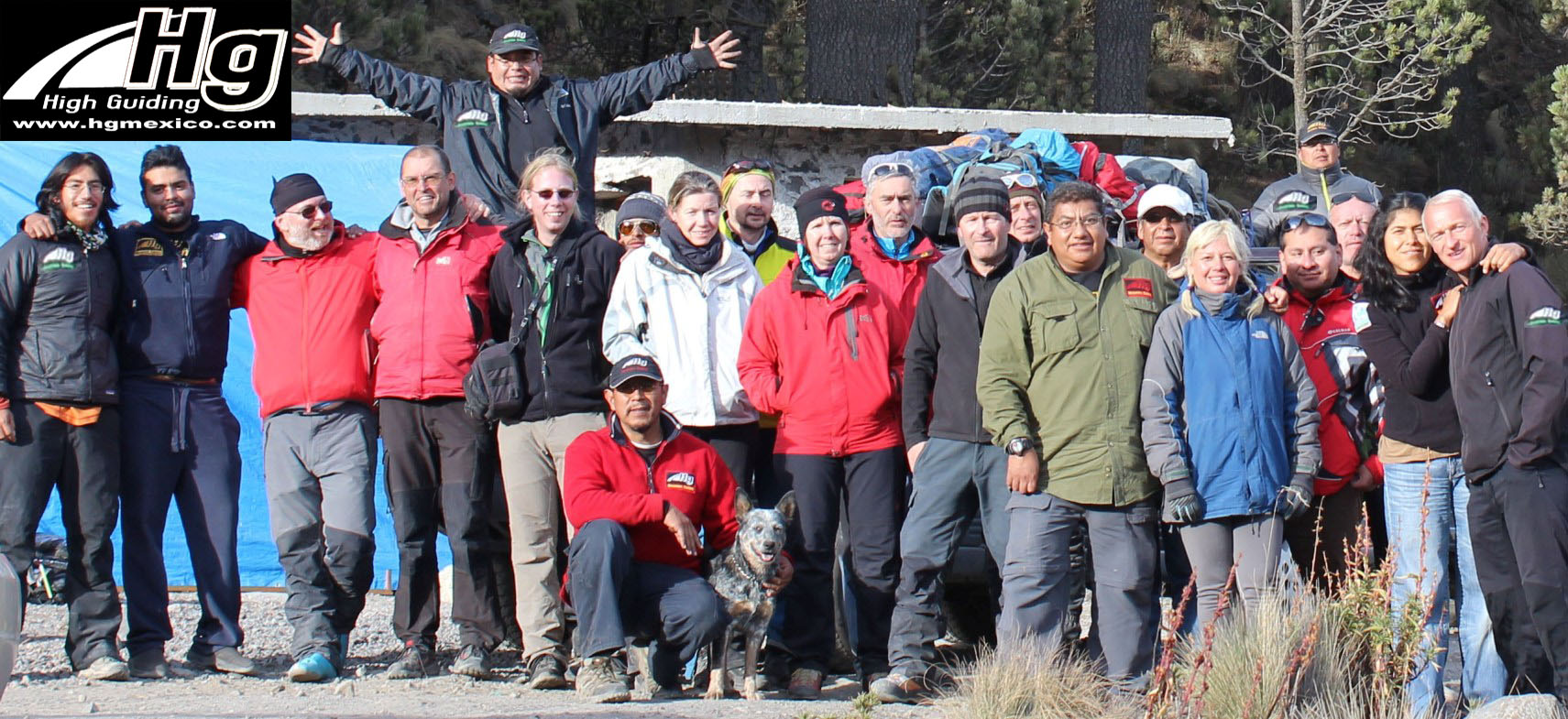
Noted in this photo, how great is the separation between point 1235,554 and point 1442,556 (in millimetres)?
706

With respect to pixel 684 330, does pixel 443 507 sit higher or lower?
lower

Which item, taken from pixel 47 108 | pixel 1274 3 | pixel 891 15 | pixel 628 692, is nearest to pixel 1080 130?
pixel 891 15

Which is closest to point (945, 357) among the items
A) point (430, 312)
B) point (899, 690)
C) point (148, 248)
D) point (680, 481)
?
point (680, 481)

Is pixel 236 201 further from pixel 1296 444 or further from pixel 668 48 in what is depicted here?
pixel 668 48

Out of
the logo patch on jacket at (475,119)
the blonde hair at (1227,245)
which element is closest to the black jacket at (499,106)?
the logo patch on jacket at (475,119)

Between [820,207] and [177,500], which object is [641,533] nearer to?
[820,207]

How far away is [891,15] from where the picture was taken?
45.9 feet

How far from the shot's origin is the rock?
5.04 meters

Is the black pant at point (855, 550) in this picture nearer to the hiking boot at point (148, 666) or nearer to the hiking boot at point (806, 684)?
the hiking boot at point (806, 684)

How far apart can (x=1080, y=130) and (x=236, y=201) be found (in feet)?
15.3

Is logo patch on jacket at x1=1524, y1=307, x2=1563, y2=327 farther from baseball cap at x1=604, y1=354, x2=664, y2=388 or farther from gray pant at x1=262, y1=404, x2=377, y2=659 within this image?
gray pant at x1=262, y1=404, x2=377, y2=659

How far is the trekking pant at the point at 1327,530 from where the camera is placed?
5.82m

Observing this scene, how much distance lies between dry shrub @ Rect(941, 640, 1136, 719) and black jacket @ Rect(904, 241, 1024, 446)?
0.85 metres

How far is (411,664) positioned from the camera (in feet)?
20.1
